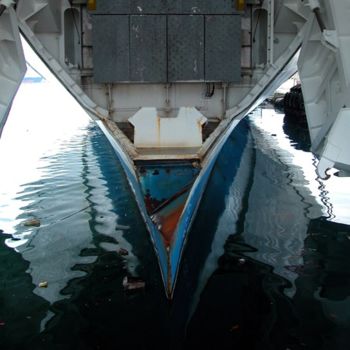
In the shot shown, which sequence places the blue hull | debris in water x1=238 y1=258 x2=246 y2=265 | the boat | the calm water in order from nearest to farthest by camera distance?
1. the calm water
2. the blue hull
3. debris in water x1=238 y1=258 x2=246 y2=265
4. the boat

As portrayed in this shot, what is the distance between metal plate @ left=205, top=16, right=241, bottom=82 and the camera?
836 cm

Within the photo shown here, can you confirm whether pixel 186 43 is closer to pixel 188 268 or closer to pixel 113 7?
pixel 113 7

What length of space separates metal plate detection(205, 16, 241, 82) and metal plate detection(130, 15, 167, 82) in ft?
2.29

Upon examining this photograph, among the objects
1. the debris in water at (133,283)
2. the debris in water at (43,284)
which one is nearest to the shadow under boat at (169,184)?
the debris in water at (133,283)

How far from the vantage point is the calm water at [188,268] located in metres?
4.25

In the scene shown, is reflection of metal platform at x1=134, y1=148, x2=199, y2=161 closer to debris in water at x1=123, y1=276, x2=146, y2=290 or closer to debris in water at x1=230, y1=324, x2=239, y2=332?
debris in water at x1=123, y1=276, x2=146, y2=290

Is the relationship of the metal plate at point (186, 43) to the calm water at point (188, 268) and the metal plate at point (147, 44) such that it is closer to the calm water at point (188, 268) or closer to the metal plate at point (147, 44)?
the metal plate at point (147, 44)

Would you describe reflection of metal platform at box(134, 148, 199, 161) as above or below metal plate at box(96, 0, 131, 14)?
below

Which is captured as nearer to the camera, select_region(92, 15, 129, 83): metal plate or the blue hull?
the blue hull

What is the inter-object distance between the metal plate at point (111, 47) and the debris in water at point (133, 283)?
4151 mm

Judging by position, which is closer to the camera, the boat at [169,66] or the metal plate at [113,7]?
the boat at [169,66]

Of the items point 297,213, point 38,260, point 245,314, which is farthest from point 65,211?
point 245,314

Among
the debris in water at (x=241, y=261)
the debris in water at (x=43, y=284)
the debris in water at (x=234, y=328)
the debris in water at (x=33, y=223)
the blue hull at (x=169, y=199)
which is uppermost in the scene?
the blue hull at (x=169, y=199)

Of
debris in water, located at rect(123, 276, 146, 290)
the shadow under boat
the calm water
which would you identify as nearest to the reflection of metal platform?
the shadow under boat
